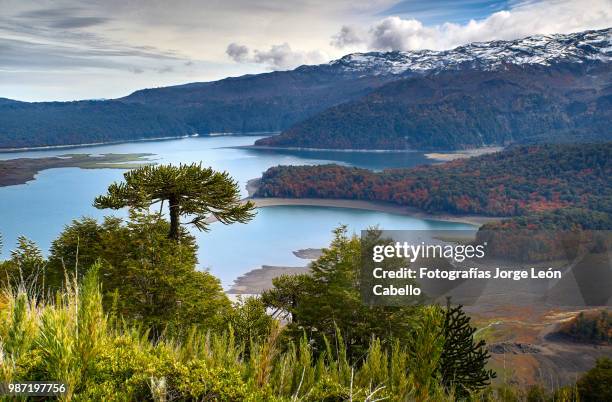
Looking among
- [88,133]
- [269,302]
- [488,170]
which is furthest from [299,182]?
[88,133]

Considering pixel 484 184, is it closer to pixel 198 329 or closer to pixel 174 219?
pixel 174 219

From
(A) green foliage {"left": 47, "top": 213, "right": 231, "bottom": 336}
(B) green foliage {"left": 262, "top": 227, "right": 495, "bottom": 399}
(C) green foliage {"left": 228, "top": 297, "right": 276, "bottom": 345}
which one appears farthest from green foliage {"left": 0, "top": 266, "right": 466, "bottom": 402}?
(C) green foliage {"left": 228, "top": 297, "right": 276, "bottom": 345}

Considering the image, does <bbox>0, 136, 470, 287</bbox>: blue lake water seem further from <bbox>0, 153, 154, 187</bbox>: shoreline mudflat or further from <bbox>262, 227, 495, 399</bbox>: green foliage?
<bbox>262, 227, 495, 399</bbox>: green foliage

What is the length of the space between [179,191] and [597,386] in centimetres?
1328

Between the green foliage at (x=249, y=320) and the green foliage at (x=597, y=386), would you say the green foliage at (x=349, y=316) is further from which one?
the green foliage at (x=597, y=386)

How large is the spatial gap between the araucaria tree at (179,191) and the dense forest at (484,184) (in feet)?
221

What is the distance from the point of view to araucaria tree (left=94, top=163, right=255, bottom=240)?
582 inches

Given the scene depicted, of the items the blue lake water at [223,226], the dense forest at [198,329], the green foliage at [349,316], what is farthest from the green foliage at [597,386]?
the blue lake water at [223,226]

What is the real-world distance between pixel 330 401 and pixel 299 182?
87.5m

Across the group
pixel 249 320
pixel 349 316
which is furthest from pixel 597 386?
pixel 249 320

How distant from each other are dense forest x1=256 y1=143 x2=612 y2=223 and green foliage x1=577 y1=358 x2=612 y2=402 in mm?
60996

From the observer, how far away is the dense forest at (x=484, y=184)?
80.4 m

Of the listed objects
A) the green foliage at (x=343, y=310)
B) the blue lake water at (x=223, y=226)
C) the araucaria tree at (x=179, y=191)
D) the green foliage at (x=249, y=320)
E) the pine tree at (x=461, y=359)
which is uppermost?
the araucaria tree at (x=179, y=191)

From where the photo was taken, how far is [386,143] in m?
176
